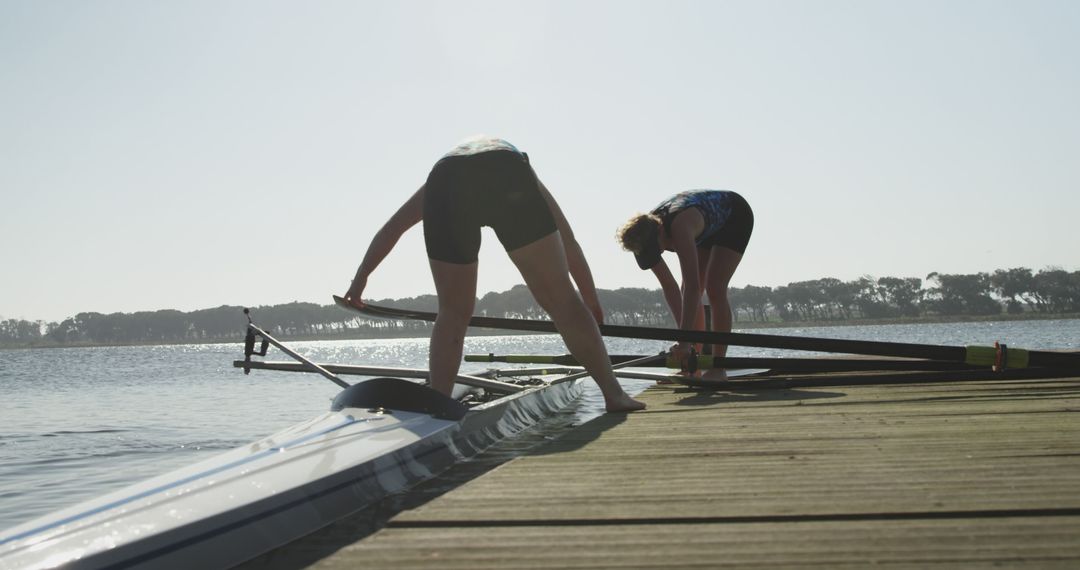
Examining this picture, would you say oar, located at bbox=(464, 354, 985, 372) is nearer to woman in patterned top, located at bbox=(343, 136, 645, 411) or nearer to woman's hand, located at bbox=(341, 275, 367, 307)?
woman in patterned top, located at bbox=(343, 136, 645, 411)

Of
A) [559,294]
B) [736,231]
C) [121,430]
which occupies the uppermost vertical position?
[736,231]

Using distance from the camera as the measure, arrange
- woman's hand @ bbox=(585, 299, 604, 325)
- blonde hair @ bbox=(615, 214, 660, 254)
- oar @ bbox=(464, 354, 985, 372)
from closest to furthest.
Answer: woman's hand @ bbox=(585, 299, 604, 325)
oar @ bbox=(464, 354, 985, 372)
blonde hair @ bbox=(615, 214, 660, 254)

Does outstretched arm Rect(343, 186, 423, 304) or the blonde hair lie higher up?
the blonde hair

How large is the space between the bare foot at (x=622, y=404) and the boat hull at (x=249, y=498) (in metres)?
1.72

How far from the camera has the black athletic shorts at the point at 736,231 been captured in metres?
7.34

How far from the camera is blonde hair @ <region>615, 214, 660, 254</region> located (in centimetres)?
684

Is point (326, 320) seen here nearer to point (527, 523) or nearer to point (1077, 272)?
point (1077, 272)

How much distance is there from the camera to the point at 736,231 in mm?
7363

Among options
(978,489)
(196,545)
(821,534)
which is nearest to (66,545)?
(196,545)

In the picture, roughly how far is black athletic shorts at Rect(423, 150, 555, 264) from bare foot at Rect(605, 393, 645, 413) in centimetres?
146

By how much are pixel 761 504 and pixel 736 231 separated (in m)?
5.23

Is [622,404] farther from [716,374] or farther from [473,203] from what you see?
[716,374]

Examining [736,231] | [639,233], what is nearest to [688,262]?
[639,233]

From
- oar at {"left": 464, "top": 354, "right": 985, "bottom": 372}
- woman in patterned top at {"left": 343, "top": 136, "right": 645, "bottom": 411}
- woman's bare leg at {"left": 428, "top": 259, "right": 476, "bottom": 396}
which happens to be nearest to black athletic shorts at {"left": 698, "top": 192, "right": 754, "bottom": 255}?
oar at {"left": 464, "top": 354, "right": 985, "bottom": 372}
